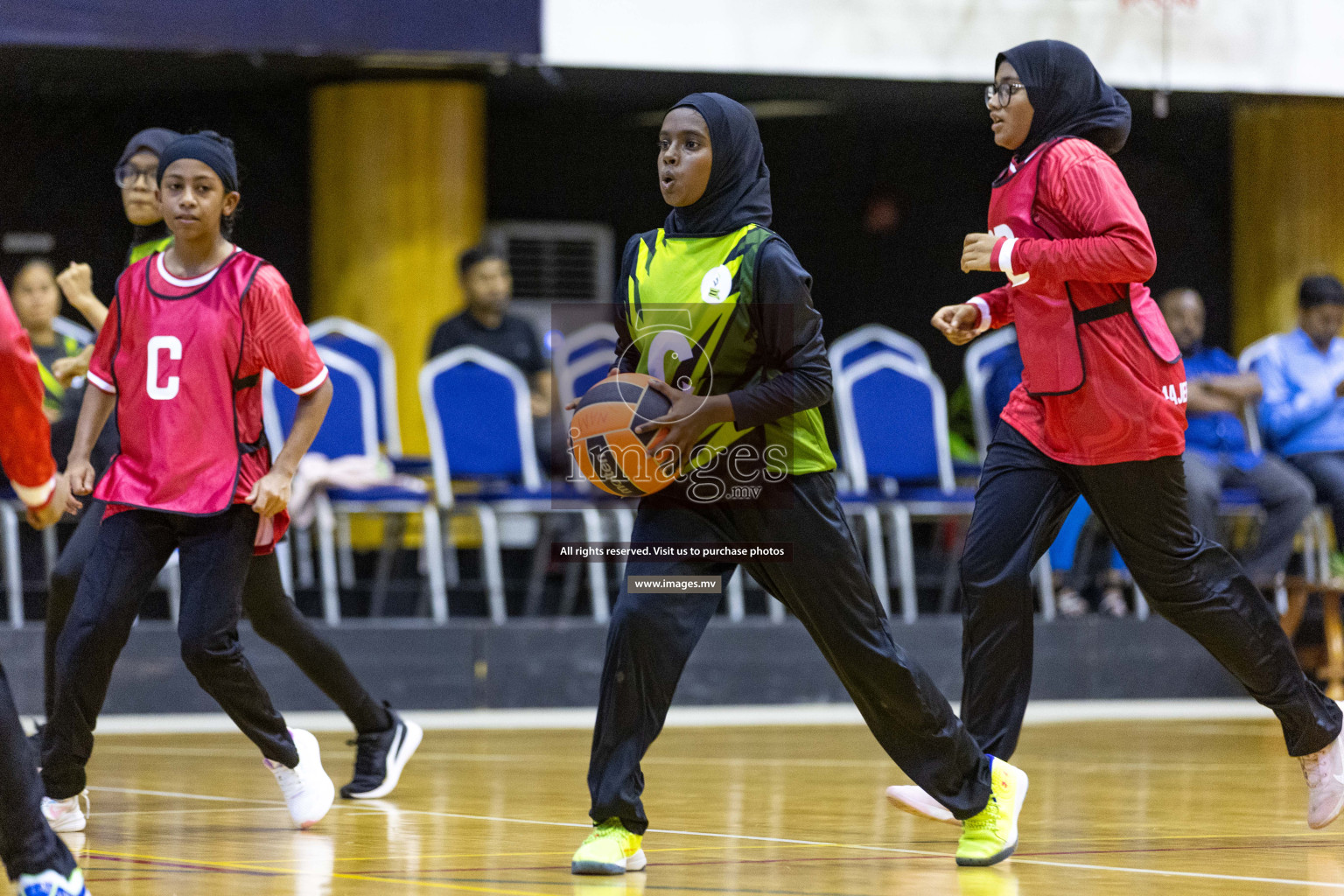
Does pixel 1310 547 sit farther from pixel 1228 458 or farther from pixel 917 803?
pixel 917 803

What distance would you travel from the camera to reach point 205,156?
476 centimetres

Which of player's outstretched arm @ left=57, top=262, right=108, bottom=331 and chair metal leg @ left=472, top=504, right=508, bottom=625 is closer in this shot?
player's outstretched arm @ left=57, top=262, right=108, bottom=331

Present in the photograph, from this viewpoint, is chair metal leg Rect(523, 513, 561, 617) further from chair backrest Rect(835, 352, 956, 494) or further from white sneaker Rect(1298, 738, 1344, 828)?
white sneaker Rect(1298, 738, 1344, 828)

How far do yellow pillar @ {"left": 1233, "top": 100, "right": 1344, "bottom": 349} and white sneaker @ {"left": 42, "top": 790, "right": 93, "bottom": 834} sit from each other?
9.04m

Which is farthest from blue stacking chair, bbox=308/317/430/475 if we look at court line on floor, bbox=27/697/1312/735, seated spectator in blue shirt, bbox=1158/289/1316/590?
seated spectator in blue shirt, bbox=1158/289/1316/590

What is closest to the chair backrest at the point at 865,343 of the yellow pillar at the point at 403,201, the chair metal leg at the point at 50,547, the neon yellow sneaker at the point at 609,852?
the yellow pillar at the point at 403,201

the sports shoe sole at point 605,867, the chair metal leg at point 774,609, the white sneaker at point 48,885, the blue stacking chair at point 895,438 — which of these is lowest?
the chair metal leg at point 774,609

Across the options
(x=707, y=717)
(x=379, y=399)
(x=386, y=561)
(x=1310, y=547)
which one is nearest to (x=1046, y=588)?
(x=1310, y=547)

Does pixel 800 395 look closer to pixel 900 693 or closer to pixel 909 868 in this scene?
pixel 900 693

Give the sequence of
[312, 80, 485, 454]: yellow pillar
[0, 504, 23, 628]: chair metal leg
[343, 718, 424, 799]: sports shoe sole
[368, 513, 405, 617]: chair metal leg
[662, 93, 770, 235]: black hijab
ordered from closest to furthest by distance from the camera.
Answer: [662, 93, 770, 235]: black hijab → [343, 718, 424, 799]: sports shoe sole → [0, 504, 23, 628]: chair metal leg → [368, 513, 405, 617]: chair metal leg → [312, 80, 485, 454]: yellow pillar

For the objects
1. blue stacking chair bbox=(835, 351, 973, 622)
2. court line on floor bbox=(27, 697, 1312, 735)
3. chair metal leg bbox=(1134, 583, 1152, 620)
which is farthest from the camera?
chair metal leg bbox=(1134, 583, 1152, 620)

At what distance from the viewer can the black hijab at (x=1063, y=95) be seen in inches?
181

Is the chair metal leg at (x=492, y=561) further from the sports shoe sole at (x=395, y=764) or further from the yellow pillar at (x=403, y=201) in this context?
the sports shoe sole at (x=395, y=764)

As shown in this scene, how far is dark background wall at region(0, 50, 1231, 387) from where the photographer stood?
36.3 feet
